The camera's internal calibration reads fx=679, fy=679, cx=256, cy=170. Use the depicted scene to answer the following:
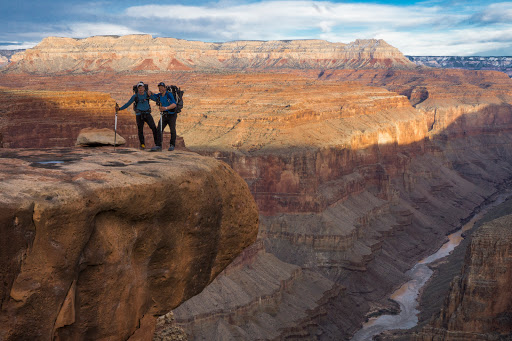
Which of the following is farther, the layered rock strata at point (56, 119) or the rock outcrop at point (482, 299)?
the layered rock strata at point (56, 119)

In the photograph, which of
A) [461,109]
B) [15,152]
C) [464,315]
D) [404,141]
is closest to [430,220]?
[404,141]

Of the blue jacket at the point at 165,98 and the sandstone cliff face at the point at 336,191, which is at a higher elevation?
the blue jacket at the point at 165,98

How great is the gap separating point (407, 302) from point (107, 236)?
5696 cm

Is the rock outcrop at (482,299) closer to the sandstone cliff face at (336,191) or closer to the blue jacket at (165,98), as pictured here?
the sandstone cliff face at (336,191)

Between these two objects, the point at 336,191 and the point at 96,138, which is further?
the point at 336,191

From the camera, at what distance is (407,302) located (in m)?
66.1

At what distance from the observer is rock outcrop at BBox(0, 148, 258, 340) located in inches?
462

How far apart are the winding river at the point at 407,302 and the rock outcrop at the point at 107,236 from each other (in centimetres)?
4320

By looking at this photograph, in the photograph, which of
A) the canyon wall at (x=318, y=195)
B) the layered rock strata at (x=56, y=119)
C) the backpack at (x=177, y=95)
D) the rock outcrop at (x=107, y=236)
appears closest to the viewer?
the rock outcrop at (x=107, y=236)

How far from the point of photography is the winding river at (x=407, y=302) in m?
58.6

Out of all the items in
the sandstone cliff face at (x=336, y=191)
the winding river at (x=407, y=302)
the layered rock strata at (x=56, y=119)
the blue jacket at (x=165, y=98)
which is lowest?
the winding river at (x=407, y=302)

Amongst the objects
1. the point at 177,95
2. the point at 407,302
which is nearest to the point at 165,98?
the point at 177,95

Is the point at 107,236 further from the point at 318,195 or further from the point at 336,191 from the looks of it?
the point at 336,191

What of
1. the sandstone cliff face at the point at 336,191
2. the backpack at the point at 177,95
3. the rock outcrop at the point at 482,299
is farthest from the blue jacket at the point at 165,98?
the rock outcrop at the point at 482,299
